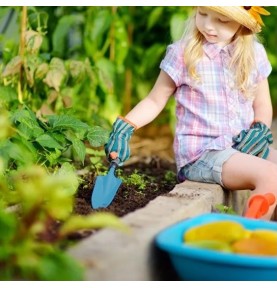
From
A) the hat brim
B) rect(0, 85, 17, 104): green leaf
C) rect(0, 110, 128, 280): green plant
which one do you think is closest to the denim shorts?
the hat brim

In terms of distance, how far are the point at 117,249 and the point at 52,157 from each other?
3.23ft

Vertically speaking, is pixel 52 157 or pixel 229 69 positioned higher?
pixel 229 69

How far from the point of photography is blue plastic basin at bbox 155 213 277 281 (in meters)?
2.15

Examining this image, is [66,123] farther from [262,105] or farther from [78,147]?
[262,105]

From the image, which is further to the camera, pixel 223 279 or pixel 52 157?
pixel 52 157

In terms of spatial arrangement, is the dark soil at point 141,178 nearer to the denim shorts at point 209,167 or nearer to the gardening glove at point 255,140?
the denim shorts at point 209,167

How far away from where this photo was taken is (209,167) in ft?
10.2

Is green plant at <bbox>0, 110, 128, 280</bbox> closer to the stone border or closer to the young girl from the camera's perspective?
the stone border

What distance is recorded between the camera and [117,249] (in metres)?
2.09

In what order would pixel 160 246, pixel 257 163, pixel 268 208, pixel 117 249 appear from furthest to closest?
1. pixel 257 163
2. pixel 268 208
3. pixel 160 246
4. pixel 117 249

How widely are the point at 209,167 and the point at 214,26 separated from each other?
54 cm

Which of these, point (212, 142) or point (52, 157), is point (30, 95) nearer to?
point (52, 157)

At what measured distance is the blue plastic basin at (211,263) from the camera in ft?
7.04
